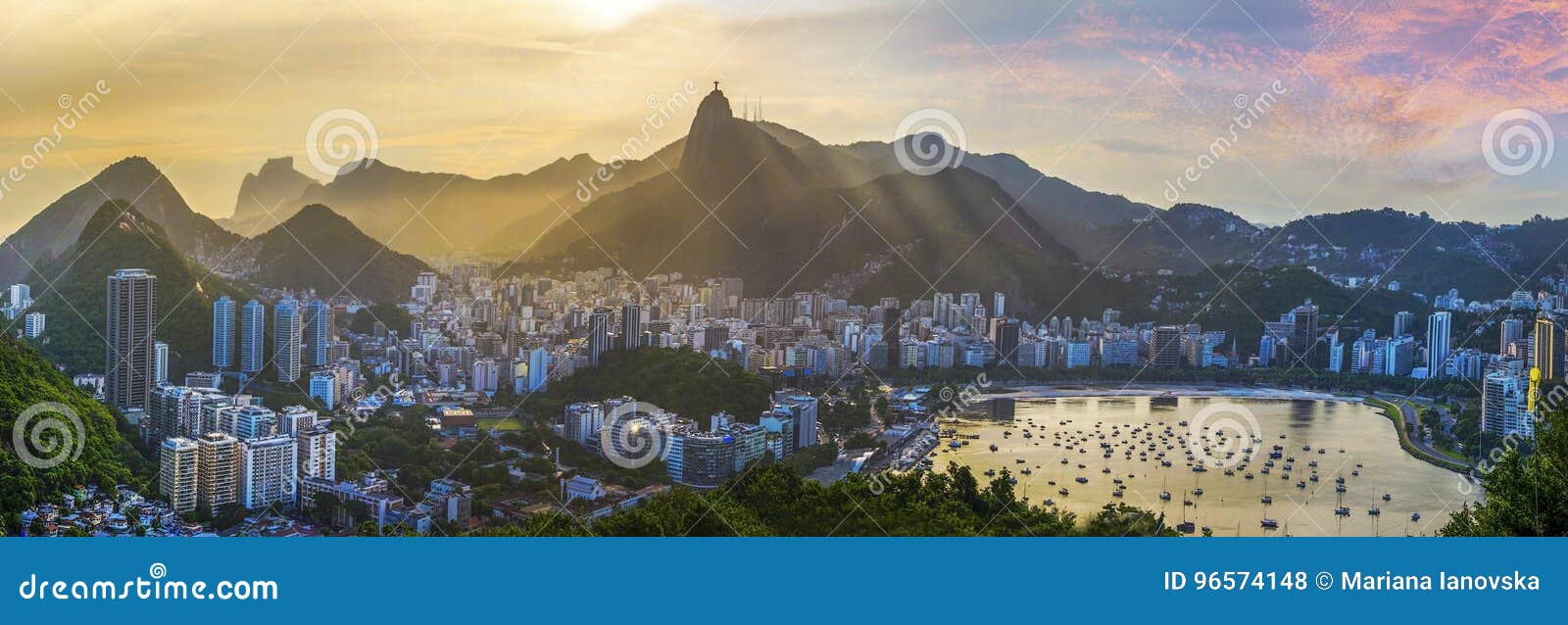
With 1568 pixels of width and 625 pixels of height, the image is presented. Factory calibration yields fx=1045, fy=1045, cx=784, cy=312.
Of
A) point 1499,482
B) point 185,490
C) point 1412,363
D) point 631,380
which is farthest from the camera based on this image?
point 1412,363

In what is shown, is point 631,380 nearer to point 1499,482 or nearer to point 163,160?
point 163,160

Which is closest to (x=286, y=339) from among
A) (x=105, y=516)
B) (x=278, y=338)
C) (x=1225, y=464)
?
(x=278, y=338)

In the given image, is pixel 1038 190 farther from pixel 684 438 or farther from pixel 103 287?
pixel 103 287

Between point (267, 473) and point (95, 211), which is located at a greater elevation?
point (95, 211)

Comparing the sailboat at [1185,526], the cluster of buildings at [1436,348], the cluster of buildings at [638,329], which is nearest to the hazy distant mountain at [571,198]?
the cluster of buildings at [638,329]

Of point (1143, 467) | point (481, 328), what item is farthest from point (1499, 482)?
point (481, 328)

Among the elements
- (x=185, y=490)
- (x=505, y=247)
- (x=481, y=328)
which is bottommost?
(x=185, y=490)
